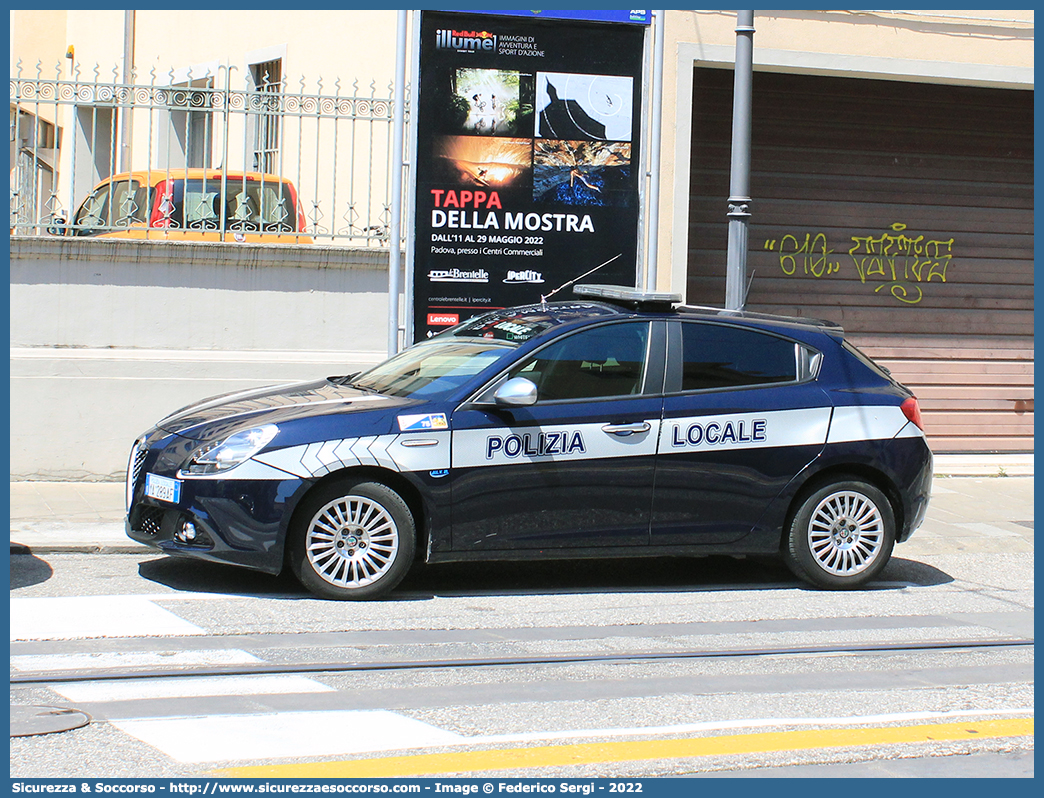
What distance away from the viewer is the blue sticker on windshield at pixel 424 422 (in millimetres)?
6781

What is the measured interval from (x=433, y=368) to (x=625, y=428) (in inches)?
47.3

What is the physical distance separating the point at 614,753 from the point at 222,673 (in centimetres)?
182

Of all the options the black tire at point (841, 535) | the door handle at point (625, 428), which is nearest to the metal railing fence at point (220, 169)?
the door handle at point (625, 428)

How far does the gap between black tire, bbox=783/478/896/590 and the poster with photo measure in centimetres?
442

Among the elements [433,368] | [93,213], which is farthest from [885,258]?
[93,213]

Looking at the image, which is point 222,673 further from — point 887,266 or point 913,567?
point 887,266

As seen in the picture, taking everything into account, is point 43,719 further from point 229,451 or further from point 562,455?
point 562,455

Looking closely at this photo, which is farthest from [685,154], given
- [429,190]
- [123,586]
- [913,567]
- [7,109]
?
[123,586]

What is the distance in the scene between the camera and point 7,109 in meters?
10.5

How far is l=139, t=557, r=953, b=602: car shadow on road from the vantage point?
7097 mm

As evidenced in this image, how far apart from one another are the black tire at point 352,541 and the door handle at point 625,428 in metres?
1.23

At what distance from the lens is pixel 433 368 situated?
7430 millimetres

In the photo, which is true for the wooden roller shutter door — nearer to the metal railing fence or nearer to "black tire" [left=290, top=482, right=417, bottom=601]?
the metal railing fence

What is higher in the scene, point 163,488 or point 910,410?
point 910,410
